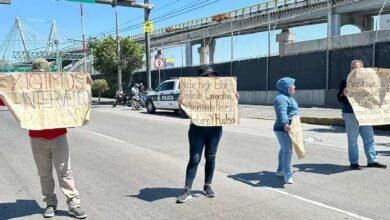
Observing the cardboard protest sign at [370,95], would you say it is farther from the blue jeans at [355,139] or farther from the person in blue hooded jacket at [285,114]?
the person in blue hooded jacket at [285,114]

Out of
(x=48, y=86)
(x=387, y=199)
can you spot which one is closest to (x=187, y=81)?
(x=48, y=86)

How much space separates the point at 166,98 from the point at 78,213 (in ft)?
58.9

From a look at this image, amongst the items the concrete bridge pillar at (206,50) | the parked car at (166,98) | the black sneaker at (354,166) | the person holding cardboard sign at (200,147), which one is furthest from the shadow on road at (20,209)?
the concrete bridge pillar at (206,50)

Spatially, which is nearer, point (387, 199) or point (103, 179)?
point (387, 199)

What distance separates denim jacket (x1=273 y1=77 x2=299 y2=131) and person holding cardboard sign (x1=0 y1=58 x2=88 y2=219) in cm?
329

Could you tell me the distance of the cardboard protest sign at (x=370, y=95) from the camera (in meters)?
8.41

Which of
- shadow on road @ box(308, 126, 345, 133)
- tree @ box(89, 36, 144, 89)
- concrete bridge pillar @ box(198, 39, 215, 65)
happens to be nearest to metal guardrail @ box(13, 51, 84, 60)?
concrete bridge pillar @ box(198, 39, 215, 65)

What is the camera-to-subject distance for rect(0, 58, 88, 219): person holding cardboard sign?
18.5 ft

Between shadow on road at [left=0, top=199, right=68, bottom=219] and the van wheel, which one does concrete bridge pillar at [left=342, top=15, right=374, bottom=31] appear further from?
shadow on road at [left=0, top=199, right=68, bottom=219]

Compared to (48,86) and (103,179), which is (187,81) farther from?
(103,179)

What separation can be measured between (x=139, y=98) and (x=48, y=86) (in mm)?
22488

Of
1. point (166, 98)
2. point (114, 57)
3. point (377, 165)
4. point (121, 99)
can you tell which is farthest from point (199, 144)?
point (114, 57)

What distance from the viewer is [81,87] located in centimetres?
603

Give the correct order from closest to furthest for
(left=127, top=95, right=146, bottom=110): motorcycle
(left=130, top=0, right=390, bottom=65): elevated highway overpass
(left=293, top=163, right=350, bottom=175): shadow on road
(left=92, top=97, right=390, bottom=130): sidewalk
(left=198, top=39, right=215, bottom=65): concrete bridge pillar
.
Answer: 1. (left=293, top=163, right=350, bottom=175): shadow on road
2. (left=92, top=97, right=390, bottom=130): sidewalk
3. (left=127, top=95, right=146, bottom=110): motorcycle
4. (left=130, top=0, right=390, bottom=65): elevated highway overpass
5. (left=198, top=39, right=215, bottom=65): concrete bridge pillar
